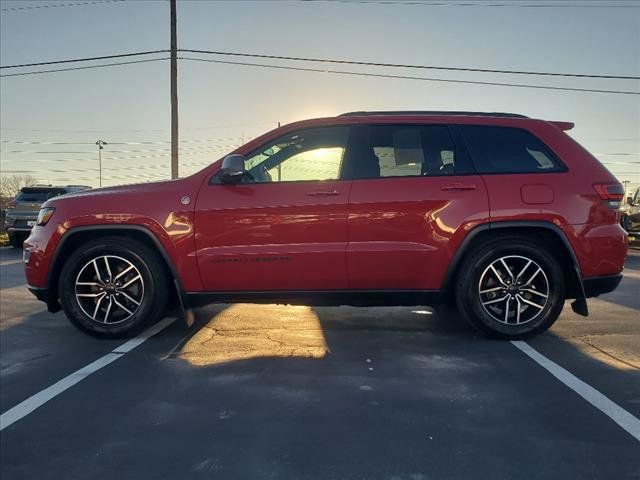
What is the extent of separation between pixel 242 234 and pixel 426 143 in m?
1.75

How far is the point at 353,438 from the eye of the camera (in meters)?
2.62

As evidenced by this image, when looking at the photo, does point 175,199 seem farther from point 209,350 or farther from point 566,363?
point 566,363

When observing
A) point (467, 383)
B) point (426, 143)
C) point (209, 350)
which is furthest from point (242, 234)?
point (467, 383)

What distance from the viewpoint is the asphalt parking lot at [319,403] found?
241cm

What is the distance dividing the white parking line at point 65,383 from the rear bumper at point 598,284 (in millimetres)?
3734

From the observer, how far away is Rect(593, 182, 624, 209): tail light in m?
4.29

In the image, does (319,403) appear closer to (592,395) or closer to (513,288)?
(592,395)

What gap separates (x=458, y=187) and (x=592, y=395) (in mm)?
1834

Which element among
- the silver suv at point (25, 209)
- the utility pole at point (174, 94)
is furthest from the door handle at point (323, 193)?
the utility pole at point (174, 94)

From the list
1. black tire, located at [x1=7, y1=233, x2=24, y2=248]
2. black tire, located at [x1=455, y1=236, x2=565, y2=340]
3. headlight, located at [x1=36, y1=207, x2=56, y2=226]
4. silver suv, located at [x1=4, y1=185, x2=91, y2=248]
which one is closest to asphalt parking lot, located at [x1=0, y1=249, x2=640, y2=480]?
black tire, located at [x1=455, y1=236, x2=565, y2=340]

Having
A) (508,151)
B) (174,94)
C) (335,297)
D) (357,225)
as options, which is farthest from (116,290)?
(174,94)

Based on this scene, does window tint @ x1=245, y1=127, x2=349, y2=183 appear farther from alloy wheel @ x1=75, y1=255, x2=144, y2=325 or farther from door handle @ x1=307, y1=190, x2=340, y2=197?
alloy wheel @ x1=75, y1=255, x2=144, y2=325

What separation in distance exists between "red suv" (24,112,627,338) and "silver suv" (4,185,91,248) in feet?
35.4

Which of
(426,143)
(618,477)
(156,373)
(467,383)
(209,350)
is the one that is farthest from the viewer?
(426,143)
